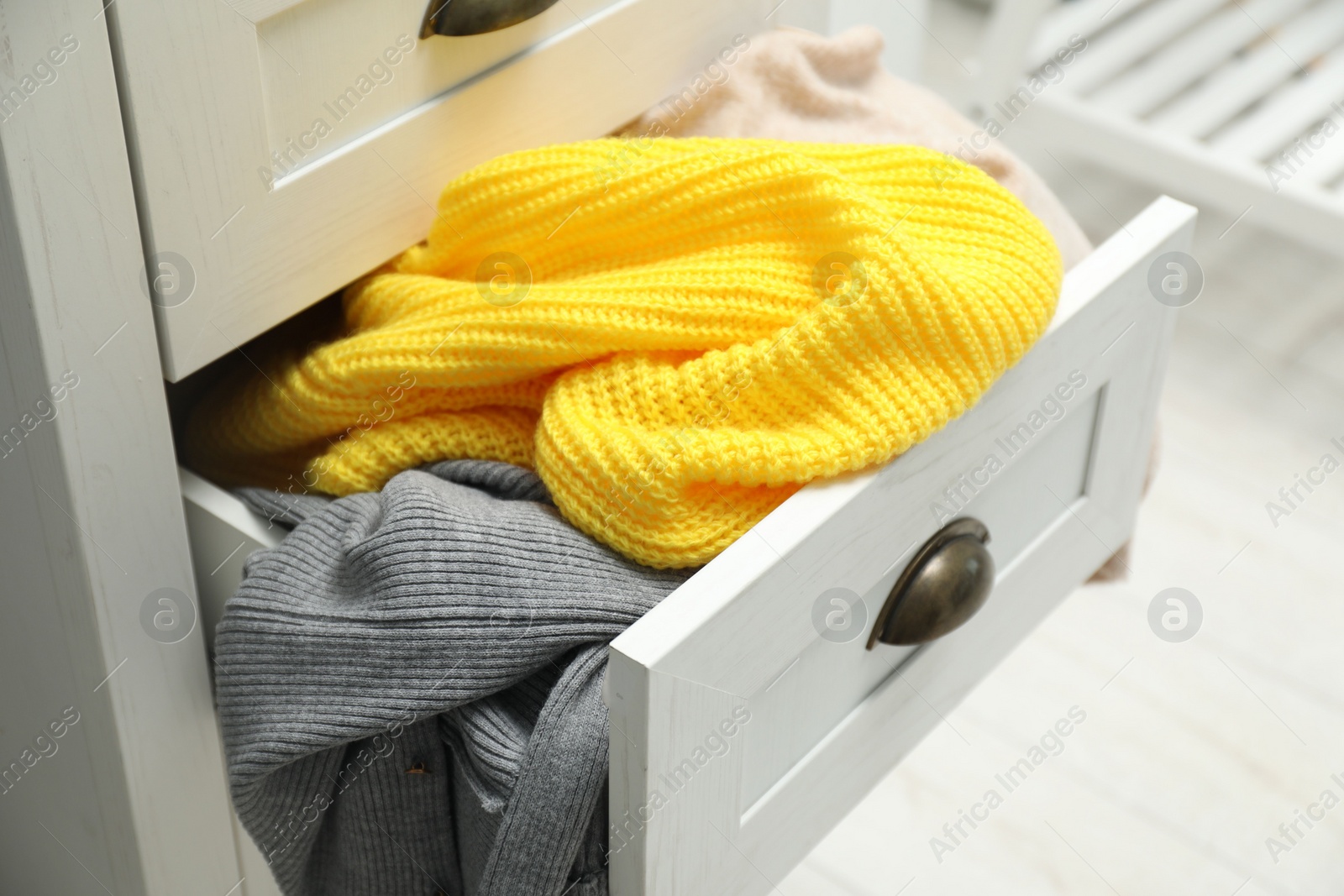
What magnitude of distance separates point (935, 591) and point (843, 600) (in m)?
0.05

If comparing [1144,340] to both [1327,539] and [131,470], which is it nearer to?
[131,470]

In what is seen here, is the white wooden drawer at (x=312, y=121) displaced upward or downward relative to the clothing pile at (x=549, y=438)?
upward

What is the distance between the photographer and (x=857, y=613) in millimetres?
509

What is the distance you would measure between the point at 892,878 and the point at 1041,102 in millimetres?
758

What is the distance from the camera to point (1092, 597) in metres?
1.08

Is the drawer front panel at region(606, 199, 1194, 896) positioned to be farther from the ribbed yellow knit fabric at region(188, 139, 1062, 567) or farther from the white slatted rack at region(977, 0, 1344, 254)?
the white slatted rack at region(977, 0, 1344, 254)

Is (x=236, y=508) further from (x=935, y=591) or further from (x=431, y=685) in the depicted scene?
(x=935, y=591)

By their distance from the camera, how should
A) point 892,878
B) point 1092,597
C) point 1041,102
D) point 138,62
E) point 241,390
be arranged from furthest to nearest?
point 1041,102 < point 1092,597 < point 892,878 < point 241,390 < point 138,62

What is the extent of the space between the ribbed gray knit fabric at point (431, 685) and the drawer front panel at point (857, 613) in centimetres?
3

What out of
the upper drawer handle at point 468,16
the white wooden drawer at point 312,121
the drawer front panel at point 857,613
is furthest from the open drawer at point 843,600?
the upper drawer handle at point 468,16

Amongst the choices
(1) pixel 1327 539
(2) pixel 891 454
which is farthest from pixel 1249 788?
(2) pixel 891 454

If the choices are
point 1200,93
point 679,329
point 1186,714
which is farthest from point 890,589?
point 1200,93

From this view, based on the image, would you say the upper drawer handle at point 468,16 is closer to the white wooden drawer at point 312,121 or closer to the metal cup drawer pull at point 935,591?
the white wooden drawer at point 312,121

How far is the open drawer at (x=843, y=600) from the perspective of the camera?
424 millimetres
